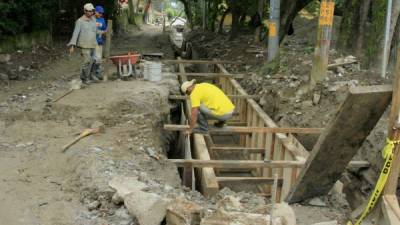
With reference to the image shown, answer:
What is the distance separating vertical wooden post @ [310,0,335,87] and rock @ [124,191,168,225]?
5.50 metres

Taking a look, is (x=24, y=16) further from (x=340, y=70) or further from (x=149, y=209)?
(x=149, y=209)

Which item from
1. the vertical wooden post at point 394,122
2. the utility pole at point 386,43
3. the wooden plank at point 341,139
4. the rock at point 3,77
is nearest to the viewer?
the vertical wooden post at point 394,122

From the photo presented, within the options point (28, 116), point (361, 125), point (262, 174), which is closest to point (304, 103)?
point (262, 174)

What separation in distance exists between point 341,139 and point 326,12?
14.1ft

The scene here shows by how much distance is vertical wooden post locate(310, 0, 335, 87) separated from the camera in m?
8.58

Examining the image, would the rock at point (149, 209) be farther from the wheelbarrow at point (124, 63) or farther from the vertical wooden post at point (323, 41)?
the wheelbarrow at point (124, 63)

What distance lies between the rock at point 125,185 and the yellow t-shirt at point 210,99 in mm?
1847

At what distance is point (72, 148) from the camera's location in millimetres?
6473

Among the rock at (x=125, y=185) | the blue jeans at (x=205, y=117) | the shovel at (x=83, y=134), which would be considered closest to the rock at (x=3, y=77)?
the shovel at (x=83, y=134)

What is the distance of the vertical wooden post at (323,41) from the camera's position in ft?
28.1

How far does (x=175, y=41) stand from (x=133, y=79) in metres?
10.1

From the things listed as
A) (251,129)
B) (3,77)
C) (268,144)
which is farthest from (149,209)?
(3,77)

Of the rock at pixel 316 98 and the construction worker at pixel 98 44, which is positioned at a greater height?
the construction worker at pixel 98 44

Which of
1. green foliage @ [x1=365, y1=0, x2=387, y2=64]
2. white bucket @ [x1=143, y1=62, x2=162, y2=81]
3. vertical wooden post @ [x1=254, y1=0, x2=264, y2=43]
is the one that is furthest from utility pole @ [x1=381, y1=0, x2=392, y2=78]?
vertical wooden post @ [x1=254, y1=0, x2=264, y2=43]
